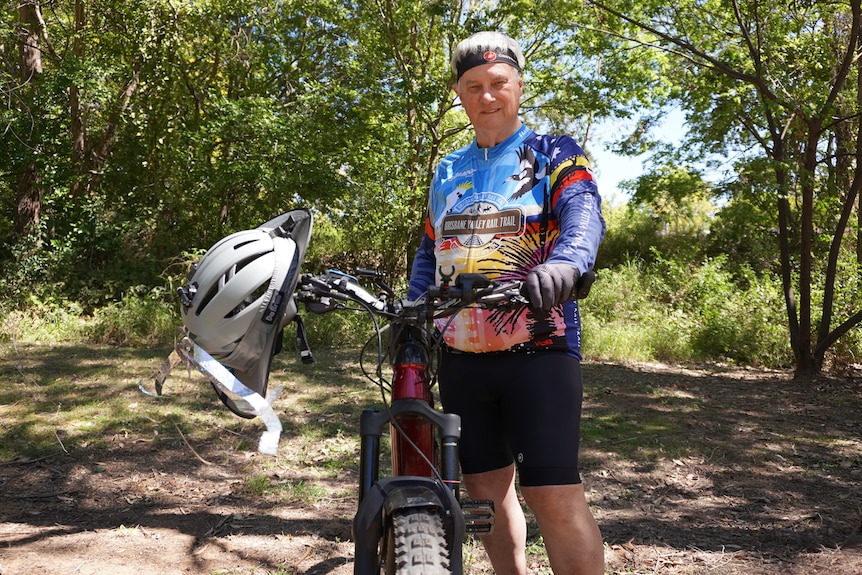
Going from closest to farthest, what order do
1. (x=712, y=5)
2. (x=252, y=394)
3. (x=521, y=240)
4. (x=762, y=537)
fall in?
1. (x=252, y=394)
2. (x=521, y=240)
3. (x=762, y=537)
4. (x=712, y=5)

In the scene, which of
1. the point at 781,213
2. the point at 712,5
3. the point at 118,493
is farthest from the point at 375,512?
the point at 712,5

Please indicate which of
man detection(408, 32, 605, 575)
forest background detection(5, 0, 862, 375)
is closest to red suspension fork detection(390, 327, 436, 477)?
man detection(408, 32, 605, 575)

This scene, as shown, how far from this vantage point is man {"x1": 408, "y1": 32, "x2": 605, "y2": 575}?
2.00 m

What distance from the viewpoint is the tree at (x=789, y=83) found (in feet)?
25.0

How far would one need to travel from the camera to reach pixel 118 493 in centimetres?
447

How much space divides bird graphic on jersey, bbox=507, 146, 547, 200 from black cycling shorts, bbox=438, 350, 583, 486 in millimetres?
459

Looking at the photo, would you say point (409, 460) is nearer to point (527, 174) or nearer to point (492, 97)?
point (527, 174)

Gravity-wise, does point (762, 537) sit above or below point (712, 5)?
below

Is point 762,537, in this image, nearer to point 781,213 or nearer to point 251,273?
point 251,273

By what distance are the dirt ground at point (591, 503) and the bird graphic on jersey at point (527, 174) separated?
199 centimetres

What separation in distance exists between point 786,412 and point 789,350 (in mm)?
3494

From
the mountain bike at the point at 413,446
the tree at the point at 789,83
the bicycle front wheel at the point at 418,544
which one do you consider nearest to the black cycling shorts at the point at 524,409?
the mountain bike at the point at 413,446

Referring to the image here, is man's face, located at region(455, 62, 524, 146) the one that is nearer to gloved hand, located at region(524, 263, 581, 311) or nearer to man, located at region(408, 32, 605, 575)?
man, located at region(408, 32, 605, 575)

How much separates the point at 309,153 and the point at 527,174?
11.7m
